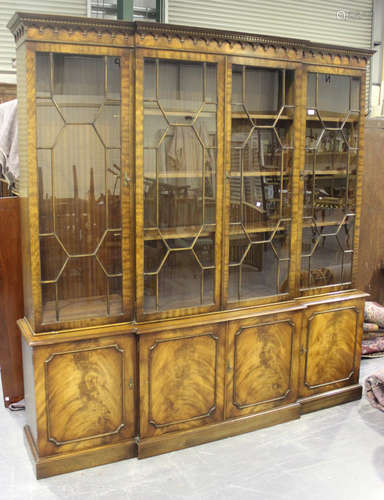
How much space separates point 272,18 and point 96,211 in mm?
4204

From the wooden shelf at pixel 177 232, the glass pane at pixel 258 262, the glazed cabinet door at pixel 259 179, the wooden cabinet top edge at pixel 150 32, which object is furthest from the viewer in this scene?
the glass pane at pixel 258 262

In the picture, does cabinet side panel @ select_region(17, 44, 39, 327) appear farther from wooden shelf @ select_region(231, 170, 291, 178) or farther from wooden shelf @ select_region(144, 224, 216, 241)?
wooden shelf @ select_region(231, 170, 291, 178)

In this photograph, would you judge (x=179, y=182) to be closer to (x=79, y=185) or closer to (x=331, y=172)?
(x=79, y=185)

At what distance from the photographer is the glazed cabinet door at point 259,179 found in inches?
109

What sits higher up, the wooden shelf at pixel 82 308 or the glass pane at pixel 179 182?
the glass pane at pixel 179 182

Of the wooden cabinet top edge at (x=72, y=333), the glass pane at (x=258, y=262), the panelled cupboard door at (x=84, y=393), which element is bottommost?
the panelled cupboard door at (x=84, y=393)

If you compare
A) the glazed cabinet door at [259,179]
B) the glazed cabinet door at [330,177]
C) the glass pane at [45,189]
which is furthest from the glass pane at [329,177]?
the glass pane at [45,189]

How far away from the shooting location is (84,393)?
2631 mm

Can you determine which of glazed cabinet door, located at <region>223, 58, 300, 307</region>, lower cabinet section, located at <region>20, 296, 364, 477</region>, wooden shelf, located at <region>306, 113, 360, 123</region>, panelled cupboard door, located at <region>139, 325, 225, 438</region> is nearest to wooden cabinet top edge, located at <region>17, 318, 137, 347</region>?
lower cabinet section, located at <region>20, 296, 364, 477</region>

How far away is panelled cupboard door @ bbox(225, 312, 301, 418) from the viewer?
295 cm

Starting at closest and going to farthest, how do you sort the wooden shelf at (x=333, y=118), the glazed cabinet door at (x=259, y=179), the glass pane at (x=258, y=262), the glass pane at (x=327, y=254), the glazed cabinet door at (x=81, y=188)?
the glazed cabinet door at (x=81, y=188)
the glazed cabinet door at (x=259, y=179)
the glass pane at (x=258, y=262)
the wooden shelf at (x=333, y=118)
the glass pane at (x=327, y=254)

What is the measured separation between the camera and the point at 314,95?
2.97 meters

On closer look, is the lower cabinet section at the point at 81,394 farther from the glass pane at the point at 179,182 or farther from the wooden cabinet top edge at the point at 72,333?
the glass pane at the point at 179,182

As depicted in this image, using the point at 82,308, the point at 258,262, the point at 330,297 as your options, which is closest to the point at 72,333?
the point at 82,308
